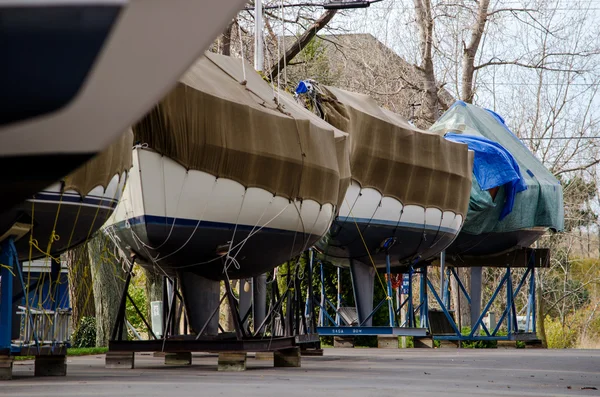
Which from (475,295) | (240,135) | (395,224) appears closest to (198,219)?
(240,135)

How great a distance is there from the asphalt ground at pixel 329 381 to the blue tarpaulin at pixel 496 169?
9.20 meters

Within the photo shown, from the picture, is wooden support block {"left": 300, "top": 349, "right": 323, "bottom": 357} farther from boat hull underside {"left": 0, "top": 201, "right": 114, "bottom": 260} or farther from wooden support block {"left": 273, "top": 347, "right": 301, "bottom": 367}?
boat hull underside {"left": 0, "top": 201, "right": 114, "bottom": 260}

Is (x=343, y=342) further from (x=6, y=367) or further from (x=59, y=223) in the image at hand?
(x=59, y=223)

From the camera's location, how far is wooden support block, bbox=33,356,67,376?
10914 millimetres

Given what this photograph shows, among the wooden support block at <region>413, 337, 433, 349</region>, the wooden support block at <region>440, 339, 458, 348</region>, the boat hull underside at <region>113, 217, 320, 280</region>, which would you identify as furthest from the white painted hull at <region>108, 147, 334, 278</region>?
the wooden support block at <region>440, 339, 458, 348</region>

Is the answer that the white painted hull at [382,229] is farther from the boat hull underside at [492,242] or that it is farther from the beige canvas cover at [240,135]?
the beige canvas cover at [240,135]

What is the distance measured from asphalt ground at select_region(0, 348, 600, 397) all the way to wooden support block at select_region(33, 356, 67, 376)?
0.13m

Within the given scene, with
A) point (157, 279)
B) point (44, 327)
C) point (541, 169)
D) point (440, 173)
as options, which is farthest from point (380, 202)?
point (44, 327)

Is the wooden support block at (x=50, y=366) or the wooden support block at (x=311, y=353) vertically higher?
the wooden support block at (x=50, y=366)

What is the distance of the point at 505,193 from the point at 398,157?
4965 millimetres

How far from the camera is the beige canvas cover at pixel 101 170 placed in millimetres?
9469

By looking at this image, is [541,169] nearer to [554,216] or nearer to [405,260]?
[554,216]

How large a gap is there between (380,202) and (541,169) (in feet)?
25.2

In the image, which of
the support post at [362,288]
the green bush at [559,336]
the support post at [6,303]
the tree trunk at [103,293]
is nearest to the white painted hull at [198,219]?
the support post at [6,303]
